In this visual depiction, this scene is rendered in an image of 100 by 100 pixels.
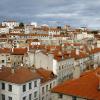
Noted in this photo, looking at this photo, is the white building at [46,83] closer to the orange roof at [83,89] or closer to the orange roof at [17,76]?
the orange roof at [17,76]

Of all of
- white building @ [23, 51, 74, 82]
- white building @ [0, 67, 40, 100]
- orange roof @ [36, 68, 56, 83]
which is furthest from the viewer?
white building @ [23, 51, 74, 82]

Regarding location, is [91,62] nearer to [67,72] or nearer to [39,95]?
[67,72]

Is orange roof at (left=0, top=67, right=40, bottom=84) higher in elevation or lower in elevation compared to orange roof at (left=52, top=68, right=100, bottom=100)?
lower

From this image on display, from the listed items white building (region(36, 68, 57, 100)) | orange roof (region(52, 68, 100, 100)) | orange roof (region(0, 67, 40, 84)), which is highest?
orange roof (region(52, 68, 100, 100))

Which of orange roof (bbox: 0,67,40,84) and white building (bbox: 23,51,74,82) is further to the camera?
white building (bbox: 23,51,74,82)

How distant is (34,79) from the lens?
46625 millimetres

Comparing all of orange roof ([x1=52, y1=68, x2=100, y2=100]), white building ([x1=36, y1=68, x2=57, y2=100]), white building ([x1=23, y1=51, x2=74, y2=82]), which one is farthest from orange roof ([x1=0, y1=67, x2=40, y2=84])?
white building ([x1=23, y1=51, x2=74, y2=82])

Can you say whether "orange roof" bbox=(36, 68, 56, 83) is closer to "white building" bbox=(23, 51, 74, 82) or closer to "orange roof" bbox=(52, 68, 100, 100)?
"white building" bbox=(23, 51, 74, 82)

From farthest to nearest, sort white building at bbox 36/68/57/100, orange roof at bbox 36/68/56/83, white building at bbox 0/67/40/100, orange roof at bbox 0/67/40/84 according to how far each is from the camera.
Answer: orange roof at bbox 36/68/56/83, white building at bbox 36/68/57/100, orange roof at bbox 0/67/40/84, white building at bbox 0/67/40/100

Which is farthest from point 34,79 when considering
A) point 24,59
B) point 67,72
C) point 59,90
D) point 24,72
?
point 24,59

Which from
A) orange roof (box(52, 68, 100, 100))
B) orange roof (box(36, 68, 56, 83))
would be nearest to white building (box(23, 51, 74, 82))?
orange roof (box(36, 68, 56, 83))

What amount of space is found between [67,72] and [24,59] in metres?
12.9

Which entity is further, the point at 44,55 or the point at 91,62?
the point at 91,62

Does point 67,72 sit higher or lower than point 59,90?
lower
